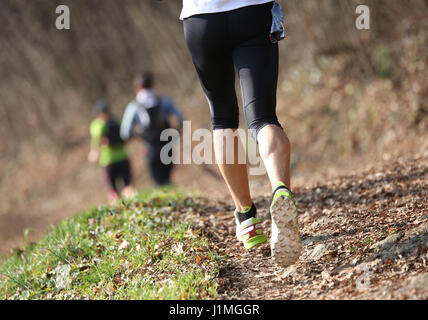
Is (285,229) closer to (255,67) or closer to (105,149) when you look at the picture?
(255,67)

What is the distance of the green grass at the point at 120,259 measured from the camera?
2814 mm

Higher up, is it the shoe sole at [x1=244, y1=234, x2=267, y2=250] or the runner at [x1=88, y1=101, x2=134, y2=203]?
the runner at [x1=88, y1=101, x2=134, y2=203]

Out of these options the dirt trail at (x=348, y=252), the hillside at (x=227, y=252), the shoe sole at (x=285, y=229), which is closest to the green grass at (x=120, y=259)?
the hillside at (x=227, y=252)

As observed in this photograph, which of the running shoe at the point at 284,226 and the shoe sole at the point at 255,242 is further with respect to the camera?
the shoe sole at the point at 255,242

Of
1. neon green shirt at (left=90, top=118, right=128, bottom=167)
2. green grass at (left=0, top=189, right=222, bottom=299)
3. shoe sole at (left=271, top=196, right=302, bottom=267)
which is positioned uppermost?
neon green shirt at (left=90, top=118, right=128, bottom=167)

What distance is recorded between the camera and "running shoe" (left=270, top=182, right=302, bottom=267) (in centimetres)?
249

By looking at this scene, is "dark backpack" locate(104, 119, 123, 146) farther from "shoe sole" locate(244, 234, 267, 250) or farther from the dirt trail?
"shoe sole" locate(244, 234, 267, 250)

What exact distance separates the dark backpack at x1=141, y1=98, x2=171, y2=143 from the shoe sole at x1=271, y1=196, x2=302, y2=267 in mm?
4946

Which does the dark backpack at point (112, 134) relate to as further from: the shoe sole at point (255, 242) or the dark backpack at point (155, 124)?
the shoe sole at point (255, 242)

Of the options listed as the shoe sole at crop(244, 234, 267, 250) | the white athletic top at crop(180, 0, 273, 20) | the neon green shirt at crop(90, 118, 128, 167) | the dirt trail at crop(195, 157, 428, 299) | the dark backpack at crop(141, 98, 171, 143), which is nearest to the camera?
the dirt trail at crop(195, 157, 428, 299)

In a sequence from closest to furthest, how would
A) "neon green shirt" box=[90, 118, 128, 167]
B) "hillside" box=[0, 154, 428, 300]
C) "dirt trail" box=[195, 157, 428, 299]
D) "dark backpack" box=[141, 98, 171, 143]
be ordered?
1. "dirt trail" box=[195, 157, 428, 299]
2. "hillside" box=[0, 154, 428, 300]
3. "dark backpack" box=[141, 98, 171, 143]
4. "neon green shirt" box=[90, 118, 128, 167]

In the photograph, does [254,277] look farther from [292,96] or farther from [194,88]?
[194,88]

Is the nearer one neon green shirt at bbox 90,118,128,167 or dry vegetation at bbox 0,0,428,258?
dry vegetation at bbox 0,0,428,258

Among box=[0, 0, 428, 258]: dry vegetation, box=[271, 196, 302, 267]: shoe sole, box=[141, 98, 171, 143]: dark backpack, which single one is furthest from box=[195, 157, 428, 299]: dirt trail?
box=[141, 98, 171, 143]: dark backpack
